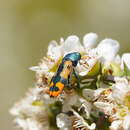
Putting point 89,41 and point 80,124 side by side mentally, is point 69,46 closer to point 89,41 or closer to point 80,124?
point 89,41

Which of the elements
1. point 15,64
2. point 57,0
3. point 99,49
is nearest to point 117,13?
point 57,0

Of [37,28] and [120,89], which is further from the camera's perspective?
[37,28]

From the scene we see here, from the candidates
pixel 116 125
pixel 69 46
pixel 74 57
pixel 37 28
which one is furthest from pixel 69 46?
pixel 37 28

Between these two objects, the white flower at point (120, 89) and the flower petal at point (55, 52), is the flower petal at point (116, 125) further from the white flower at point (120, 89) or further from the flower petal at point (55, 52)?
the flower petal at point (55, 52)

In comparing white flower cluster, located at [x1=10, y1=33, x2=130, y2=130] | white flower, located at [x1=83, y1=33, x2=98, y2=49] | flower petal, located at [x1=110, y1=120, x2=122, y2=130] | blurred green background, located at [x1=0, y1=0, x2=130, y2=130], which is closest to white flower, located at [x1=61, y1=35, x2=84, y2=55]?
white flower cluster, located at [x1=10, y1=33, x2=130, y2=130]

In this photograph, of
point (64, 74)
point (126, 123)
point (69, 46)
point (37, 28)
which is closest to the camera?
point (126, 123)

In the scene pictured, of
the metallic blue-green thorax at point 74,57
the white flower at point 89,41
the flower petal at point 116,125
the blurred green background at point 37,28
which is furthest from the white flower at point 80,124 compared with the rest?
the blurred green background at point 37,28

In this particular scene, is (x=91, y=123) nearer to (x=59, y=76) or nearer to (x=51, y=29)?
(x=59, y=76)
